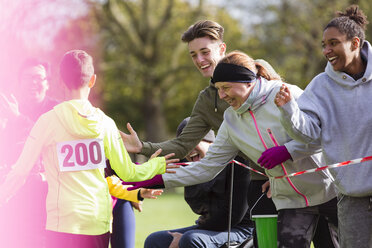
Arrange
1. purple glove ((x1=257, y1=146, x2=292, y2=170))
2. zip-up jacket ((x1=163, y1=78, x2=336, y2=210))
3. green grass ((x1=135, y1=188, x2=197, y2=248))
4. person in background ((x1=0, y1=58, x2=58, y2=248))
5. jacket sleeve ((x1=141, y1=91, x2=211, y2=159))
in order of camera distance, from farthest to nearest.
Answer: green grass ((x1=135, y1=188, x2=197, y2=248)) < jacket sleeve ((x1=141, y1=91, x2=211, y2=159)) < person in background ((x1=0, y1=58, x2=58, y2=248)) < zip-up jacket ((x1=163, y1=78, x2=336, y2=210)) < purple glove ((x1=257, y1=146, x2=292, y2=170))

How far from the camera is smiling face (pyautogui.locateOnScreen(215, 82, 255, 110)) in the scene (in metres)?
4.08

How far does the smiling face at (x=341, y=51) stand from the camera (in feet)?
12.3

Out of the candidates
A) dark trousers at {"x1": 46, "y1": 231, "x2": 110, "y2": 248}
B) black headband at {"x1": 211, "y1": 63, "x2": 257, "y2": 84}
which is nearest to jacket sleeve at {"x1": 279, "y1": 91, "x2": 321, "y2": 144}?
black headband at {"x1": 211, "y1": 63, "x2": 257, "y2": 84}

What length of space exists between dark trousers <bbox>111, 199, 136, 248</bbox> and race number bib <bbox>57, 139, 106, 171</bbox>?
1.45 m

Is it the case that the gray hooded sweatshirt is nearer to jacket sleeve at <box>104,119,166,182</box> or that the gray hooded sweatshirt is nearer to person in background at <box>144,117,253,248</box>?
jacket sleeve at <box>104,119,166,182</box>

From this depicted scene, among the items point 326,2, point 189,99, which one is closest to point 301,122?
point 326,2

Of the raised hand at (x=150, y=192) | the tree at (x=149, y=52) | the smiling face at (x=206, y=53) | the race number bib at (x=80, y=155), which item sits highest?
the tree at (x=149, y=52)

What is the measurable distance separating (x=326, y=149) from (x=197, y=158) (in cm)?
187

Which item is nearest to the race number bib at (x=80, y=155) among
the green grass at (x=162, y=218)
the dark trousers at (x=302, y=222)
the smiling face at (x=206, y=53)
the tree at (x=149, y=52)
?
the dark trousers at (x=302, y=222)

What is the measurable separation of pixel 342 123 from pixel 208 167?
121 cm

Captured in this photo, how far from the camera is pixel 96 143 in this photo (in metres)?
3.84

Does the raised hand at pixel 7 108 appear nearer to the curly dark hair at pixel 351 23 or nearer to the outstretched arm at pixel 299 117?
the outstretched arm at pixel 299 117

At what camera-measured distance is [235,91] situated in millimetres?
4090

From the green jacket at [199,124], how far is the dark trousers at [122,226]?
58cm
